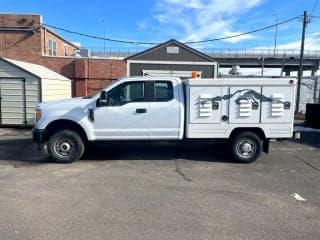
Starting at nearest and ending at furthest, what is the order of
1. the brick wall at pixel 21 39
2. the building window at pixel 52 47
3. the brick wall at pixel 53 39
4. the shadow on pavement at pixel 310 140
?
the shadow on pavement at pixel 310 140
the brick wall at pixel 21 39
the brick wall at pixel 53 39
the building window at pixel 52 47

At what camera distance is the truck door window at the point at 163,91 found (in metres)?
7.09

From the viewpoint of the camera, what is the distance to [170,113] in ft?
23.2

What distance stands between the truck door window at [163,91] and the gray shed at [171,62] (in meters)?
15.1

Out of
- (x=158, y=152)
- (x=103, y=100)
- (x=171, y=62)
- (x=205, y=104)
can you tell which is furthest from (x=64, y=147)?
(x=171, y=62)

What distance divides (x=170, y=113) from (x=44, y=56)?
16.7 meters

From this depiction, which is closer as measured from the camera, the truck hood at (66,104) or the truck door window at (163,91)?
the truck hood at (66,104)

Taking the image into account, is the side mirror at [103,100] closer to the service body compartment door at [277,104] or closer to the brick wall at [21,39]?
the service body compartment door at [277,104]

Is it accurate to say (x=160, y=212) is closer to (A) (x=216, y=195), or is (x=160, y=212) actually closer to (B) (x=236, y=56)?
(A) (x=216, y=195)

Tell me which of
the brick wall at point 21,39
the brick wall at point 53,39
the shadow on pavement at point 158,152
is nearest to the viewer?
the shadow on pavement at point 158,152

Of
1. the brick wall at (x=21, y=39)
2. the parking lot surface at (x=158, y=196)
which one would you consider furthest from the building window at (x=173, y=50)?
the parking lot surface at (x=158, y=196)

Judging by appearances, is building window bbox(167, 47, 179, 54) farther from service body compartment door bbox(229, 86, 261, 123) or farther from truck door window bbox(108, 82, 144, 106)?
service body compartment door bbox(229, 86, 261, 123)

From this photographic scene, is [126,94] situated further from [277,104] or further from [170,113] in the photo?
[277,104]

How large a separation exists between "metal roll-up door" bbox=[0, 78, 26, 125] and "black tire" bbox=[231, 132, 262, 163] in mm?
9278

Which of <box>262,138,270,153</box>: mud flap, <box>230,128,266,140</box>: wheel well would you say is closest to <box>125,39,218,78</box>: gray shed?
<box>262,138,270,153</box>: mud flap
